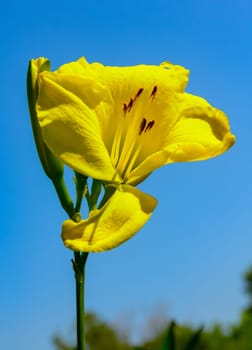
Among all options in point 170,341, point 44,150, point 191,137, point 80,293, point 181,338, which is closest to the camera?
point 80,293

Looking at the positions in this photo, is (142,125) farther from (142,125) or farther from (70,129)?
(70,129)

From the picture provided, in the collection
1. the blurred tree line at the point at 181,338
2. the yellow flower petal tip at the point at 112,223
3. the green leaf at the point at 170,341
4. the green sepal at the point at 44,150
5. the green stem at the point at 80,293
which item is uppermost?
the green sepal at the point at 44,150

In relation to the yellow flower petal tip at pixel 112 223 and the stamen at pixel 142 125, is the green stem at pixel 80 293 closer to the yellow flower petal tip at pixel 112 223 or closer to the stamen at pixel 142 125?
the yellow flower petal tip at pixel 112 223

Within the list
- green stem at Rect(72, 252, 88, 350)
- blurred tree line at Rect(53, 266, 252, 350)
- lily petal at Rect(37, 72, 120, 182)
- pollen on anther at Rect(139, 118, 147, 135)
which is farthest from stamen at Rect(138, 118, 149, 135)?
blurred tree line at Rect(53, 266, 252, 350)

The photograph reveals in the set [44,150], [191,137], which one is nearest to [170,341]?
[191,137]

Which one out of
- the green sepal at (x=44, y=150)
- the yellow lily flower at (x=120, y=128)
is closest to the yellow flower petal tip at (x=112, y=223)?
the yellow lily flower at (x=120, y=128)

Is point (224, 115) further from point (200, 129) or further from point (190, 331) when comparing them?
point (190, 331)

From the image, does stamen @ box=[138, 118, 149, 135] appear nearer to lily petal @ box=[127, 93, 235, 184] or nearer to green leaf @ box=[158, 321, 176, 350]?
lily petal @ box=[127, 93, 235, 184]
